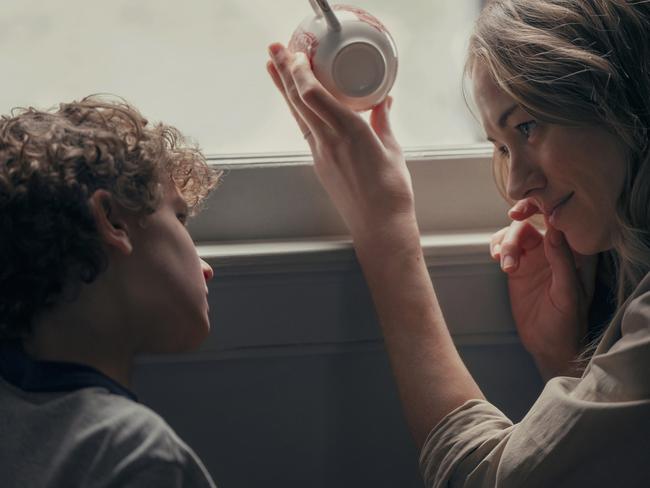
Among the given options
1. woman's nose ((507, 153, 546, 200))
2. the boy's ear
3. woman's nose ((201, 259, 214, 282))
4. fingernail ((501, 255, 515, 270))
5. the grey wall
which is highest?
the boy's ear

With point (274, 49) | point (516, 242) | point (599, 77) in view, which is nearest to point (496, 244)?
point (516, 242)

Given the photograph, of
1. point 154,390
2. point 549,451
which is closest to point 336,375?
point 154,390

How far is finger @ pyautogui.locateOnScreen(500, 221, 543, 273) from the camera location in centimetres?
109

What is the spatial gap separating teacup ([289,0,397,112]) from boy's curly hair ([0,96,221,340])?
0.85ft

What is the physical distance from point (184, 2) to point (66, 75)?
18 centimetres

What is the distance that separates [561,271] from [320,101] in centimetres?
36

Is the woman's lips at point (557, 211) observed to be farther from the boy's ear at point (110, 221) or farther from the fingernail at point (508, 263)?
the boy's ear at point (110, 221)

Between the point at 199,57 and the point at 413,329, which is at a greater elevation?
the point at 199,57

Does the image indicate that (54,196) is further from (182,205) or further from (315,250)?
(315,250)

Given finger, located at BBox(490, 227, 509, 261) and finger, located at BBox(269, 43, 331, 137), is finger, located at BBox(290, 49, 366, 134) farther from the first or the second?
finger, located at BBox(490, 227, 509, 261)

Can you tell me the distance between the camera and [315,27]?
104 cm

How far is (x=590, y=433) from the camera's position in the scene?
836 millimetres

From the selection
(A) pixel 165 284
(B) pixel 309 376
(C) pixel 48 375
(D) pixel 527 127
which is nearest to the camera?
(C) pixel 48 375

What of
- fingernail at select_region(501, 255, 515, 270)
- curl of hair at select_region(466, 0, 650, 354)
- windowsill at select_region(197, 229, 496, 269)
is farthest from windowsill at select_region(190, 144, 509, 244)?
curl of hair at select_region(466, 0, 650, 354)
